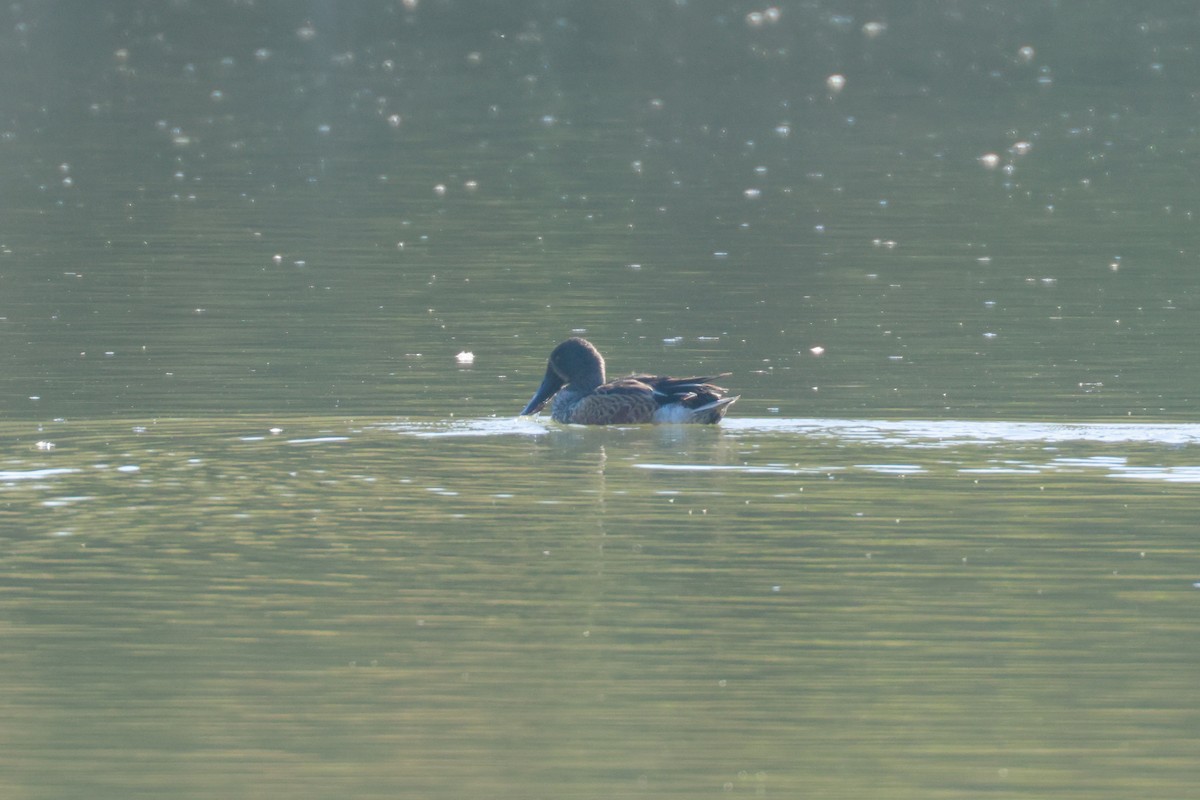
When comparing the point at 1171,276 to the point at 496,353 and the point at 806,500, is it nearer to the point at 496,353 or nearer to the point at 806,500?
the point at 496,353

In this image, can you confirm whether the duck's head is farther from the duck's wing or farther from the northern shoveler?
the duck's wing

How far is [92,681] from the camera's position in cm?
786

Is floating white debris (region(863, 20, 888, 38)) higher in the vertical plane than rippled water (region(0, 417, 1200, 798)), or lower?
higher

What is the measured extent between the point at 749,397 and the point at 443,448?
8.75 ft

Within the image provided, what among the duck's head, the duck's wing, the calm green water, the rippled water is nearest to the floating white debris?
the calm green water

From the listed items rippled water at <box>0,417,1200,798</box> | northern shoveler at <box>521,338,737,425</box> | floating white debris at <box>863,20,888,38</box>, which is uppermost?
floating white debris at <box>863,20,888,38</box>

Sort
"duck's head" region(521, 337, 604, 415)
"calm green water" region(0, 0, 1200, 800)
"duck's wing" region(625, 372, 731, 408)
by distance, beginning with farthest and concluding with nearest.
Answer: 1. "duck's head" region(521, 337, 604, 415)
2. "duck's wing" region(625, 372, 731, 408)
3. "calm green water" region(0, 0, 1200, 800)

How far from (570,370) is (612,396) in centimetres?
58

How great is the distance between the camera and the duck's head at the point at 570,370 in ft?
46.7

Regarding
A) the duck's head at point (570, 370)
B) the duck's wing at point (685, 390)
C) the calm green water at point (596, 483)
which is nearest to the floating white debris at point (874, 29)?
the calm green water at point (596, 483)

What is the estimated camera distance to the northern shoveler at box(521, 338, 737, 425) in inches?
530

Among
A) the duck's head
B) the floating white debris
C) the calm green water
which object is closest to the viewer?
the calm green water

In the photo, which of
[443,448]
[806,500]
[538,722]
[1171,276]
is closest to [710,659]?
[538,722]

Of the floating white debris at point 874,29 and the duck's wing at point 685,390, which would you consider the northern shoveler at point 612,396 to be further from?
the floating white debris at point 874,29
